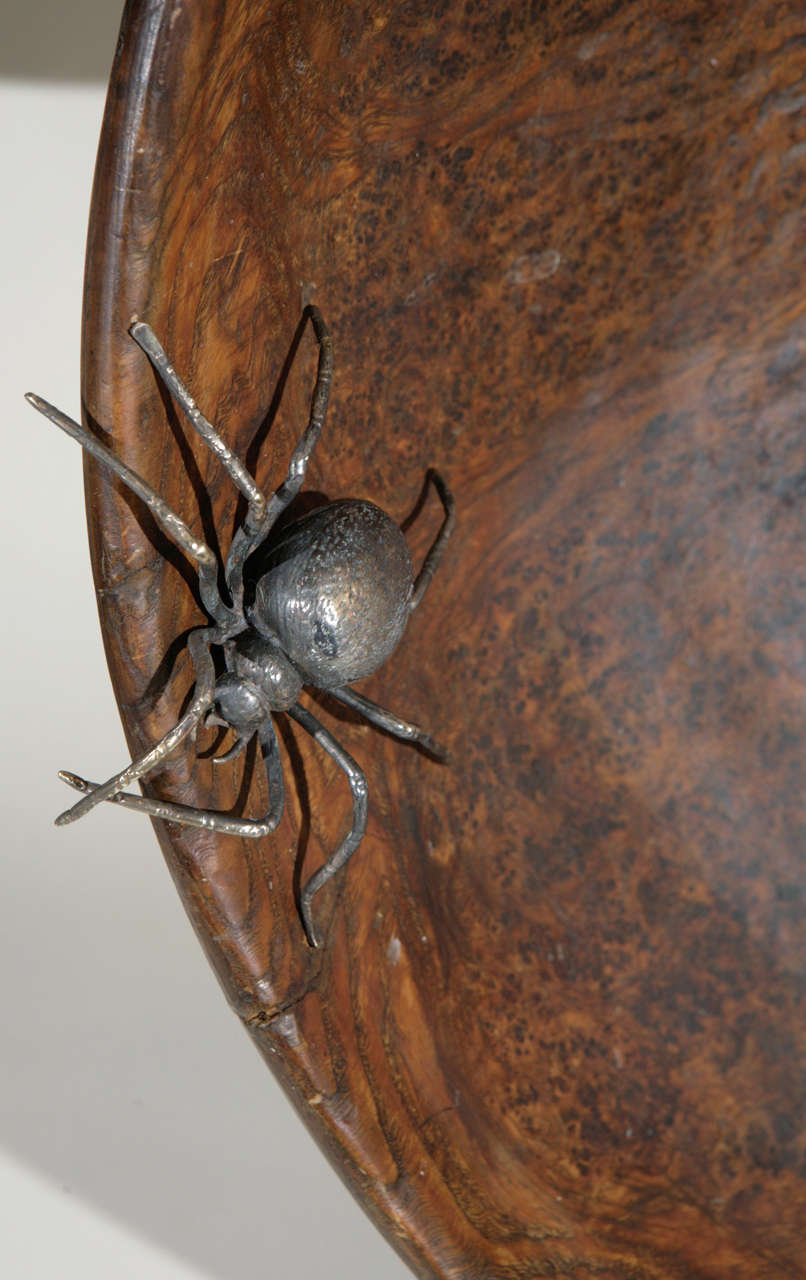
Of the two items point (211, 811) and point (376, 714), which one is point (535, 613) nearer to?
point (376, 714)

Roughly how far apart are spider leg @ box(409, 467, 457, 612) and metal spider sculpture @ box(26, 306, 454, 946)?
0.41 feet

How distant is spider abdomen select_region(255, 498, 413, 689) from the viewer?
0.64 metres

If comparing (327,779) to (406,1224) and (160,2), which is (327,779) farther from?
(160,2)

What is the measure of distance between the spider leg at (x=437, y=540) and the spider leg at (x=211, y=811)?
21cm

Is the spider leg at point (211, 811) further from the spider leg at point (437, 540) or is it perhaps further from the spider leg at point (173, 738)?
the spider leg at point (437, 540)

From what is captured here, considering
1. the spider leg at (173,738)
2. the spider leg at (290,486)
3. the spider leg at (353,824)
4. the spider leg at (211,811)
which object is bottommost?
the spider leg at (353,824)

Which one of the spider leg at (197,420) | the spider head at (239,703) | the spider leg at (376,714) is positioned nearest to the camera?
the spider leg at (197,420)

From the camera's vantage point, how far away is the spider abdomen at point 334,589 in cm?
64

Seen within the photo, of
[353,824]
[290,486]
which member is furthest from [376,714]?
[290,486]

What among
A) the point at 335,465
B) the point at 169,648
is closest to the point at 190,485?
the point at 169,648

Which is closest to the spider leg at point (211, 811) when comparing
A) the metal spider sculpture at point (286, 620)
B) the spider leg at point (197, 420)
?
the metal spider sculpture at point (286, 620)

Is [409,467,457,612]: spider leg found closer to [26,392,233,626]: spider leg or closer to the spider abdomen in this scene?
the spider abdomen

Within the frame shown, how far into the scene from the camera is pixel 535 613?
36.4 inches

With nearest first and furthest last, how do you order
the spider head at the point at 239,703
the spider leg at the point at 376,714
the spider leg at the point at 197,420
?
the spider leg at the point at 197,420 < the spider head at the point at 239,703 < the spider leg at the point at 376,714
